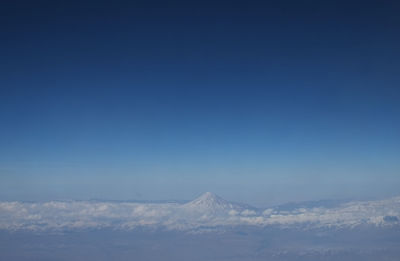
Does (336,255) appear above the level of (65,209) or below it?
below

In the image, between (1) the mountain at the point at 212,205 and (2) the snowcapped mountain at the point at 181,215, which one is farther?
(1) the mountain at the point at 212,205

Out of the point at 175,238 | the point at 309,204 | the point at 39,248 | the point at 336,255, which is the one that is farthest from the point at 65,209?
the point at 336,255

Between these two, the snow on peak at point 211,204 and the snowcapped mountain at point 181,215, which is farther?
the snow on peak at point 211,204

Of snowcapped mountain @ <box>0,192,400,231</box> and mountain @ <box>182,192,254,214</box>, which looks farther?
mountain @ <box>182,192,254,214</box>

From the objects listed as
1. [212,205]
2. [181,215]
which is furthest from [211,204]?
[181,215]

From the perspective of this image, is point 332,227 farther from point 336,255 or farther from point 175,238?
point 175,238

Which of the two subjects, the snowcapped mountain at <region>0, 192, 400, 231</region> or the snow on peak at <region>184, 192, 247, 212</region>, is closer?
the snowcapped mountain at <region>0, 192, 400, 231</region>

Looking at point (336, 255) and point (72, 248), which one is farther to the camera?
point (72, 248)

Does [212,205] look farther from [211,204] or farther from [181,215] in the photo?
Result: [181,215]
